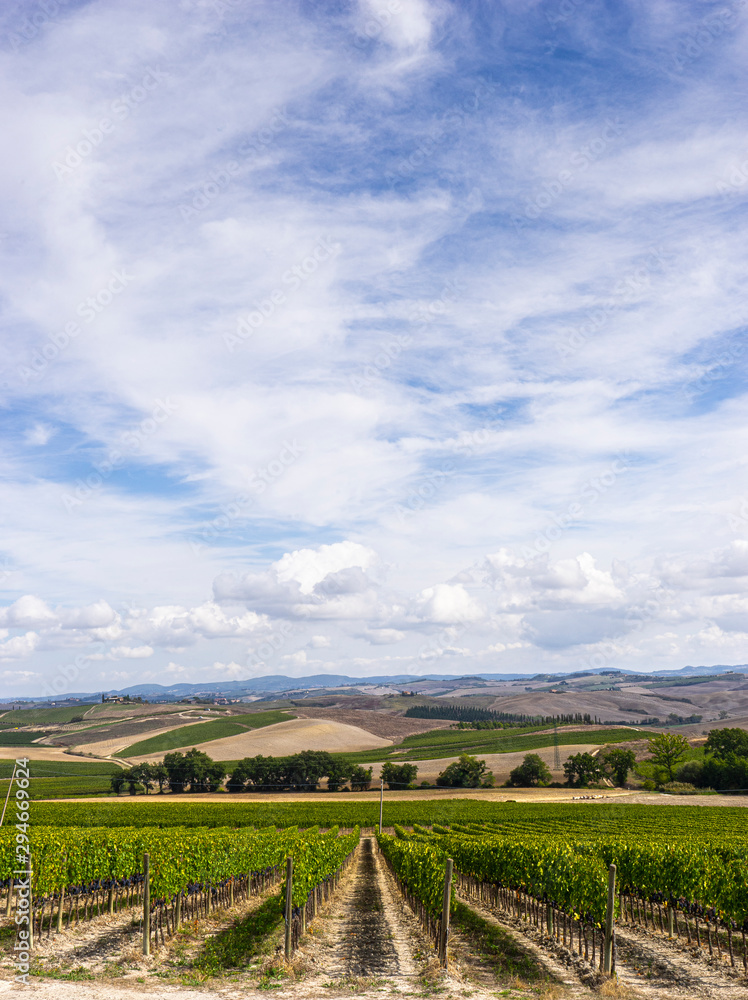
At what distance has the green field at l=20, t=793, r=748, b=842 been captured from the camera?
242ft

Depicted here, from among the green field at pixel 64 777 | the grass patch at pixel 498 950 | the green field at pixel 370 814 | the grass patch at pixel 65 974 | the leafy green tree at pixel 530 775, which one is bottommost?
the green field at pixel 64 777

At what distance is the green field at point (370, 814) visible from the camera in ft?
242

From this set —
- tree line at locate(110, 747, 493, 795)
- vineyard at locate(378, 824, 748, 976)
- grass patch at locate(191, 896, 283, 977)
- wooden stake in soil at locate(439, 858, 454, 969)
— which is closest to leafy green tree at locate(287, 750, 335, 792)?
tree line at locate(110, 747, 493, 795)

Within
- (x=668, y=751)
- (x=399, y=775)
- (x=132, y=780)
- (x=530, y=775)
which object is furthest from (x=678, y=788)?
(x=132, y=780)

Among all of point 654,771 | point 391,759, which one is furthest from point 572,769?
point 391,759

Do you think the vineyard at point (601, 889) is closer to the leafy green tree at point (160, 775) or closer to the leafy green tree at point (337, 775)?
the leafy green tree at point (337, 775)

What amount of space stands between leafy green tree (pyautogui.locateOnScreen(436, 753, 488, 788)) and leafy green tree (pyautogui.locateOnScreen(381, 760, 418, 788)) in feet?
20.1

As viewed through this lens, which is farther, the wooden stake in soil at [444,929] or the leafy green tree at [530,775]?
the leafy green tree at [530,775]

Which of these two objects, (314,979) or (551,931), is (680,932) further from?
(314,979)

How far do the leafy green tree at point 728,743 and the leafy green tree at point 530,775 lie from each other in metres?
36.7

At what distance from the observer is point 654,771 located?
135 metres

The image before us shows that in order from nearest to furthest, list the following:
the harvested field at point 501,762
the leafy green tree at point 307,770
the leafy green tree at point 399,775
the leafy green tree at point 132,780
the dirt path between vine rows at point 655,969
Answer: the dirt path between vine rows at point 655,969 → the leafy green tree at point 132,780 → the leafy green tree at point 307,770 → the leafy green tree at point 399,775 → the harvested field at point 501,762

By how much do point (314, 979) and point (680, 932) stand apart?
15.6 meters

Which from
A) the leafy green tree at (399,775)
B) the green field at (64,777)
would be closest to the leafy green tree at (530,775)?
the leafy green tree at (399,775)
